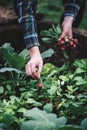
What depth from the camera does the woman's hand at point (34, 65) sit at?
2.09 meters

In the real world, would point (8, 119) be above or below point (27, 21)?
below

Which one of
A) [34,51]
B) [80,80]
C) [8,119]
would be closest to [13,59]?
[34,51]

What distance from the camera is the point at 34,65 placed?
6.96 ft

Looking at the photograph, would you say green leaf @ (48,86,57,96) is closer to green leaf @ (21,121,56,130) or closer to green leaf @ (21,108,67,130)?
green leaf @ (21,108,67,130)

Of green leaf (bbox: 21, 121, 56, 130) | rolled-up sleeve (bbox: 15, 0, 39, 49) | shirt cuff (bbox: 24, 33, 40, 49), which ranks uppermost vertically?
rolled-up sleeve (bbox: 15, 0, 39, 49)

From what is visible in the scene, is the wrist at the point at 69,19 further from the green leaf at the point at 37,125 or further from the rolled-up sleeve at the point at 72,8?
the green leaf at the point at 37,125

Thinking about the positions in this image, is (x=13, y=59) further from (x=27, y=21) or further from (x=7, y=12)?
(x=7, y=12)

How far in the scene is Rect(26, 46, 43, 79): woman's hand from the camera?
2.09 m

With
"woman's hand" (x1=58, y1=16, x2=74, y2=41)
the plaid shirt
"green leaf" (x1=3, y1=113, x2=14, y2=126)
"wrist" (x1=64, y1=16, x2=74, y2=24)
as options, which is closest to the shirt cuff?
the plaid shirt

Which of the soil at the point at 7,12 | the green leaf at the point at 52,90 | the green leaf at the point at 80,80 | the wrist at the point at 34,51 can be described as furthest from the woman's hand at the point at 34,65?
the soil at the point at 7,12

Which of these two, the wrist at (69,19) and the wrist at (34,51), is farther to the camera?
the wrist at (69,19)

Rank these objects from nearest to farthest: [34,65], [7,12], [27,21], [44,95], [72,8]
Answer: [34,65]
[44,95]
[27,21]
[72,8]
[7,12]

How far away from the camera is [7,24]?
123 inches

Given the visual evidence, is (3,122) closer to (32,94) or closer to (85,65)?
(32,94)
